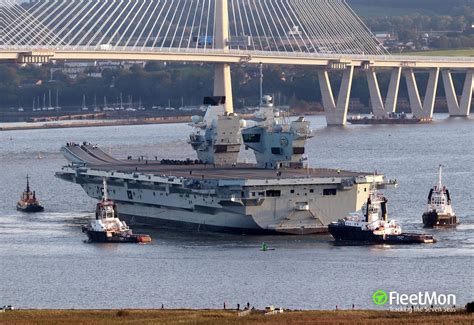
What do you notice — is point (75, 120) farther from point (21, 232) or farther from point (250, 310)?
point (250, 310)

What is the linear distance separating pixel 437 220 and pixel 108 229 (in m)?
13.2

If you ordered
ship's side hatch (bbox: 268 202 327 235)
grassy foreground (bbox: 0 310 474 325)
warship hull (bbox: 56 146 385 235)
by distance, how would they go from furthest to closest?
ship's side hatch (bbox: 268 202 327 235) → warship hull (bbox: 56 146 385 235) → grassy foreground (bbox: 0 310 474 325)

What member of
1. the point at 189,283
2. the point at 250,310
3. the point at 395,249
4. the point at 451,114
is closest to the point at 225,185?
the point at 395,249

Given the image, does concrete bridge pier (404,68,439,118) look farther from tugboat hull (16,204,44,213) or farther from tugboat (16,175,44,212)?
tugboat hull (16,204,44,213)

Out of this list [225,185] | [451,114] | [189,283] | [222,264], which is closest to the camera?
[189,283]

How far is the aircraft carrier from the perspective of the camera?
72.4 meters

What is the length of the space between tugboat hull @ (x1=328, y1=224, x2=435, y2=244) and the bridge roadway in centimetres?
5501

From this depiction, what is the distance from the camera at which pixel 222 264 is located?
6419 cm

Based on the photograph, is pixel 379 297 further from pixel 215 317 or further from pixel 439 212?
pixel 439 212

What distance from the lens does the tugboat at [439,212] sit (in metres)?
74.1

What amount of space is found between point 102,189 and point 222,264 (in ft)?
58.2

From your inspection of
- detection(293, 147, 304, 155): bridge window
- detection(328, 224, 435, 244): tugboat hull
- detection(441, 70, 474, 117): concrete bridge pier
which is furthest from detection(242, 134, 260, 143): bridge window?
detection(441, 70, 474, 117): concrete bridge pier

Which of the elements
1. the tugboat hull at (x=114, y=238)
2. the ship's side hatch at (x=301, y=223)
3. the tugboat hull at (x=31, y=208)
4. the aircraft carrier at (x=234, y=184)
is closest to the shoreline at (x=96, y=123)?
the aircraft carrier at (x=234, y=184)

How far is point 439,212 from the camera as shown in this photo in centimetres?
7469
